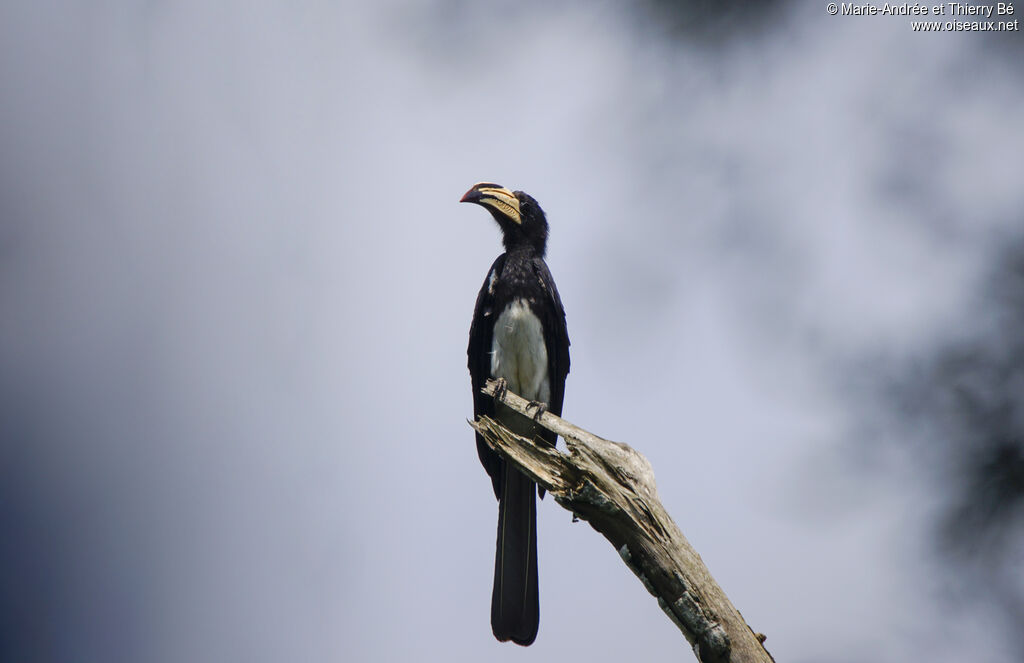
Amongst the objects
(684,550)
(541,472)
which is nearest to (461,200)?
(541,472)

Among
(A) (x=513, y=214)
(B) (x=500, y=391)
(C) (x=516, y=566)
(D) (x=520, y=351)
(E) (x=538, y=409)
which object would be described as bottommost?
(C) (x=516, y=566)

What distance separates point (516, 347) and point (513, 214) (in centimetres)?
98

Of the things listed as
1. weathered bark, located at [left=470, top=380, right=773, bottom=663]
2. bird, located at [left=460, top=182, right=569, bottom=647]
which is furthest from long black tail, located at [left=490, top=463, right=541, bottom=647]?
weathered bark, located at [left=470, top=380, right=773, bottom=663]

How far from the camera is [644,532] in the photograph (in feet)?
7.43

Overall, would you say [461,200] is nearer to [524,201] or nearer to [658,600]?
[524,201]

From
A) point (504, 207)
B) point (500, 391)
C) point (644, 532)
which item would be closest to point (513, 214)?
A: point (504, 207)

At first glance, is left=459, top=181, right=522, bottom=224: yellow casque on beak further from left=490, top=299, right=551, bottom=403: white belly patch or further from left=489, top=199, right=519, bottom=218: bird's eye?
left=490, top=299, right=551, bottom=403: white belly patch

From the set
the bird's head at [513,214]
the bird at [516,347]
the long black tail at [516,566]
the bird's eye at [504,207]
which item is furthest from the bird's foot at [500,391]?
the bird's eye at [504,207]

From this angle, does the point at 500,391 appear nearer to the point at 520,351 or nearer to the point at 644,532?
the point at 520,351

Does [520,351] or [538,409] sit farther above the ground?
[520,351]

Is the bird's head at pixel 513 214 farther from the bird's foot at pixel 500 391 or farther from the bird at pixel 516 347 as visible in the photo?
the bird's foot at pixel 500 391

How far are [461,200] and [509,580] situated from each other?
7.76 feet

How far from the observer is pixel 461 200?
5.02 metres

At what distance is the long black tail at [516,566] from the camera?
12.0 feet
